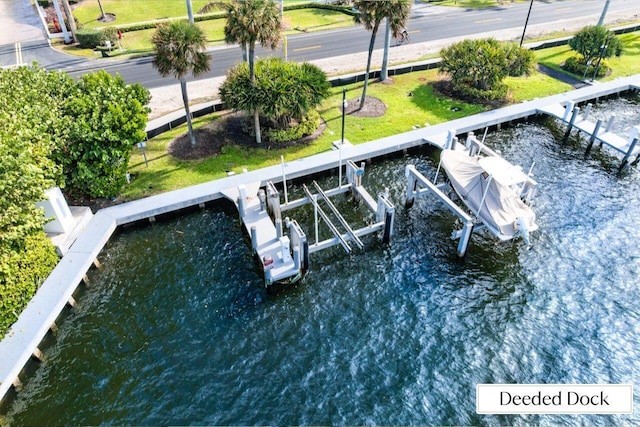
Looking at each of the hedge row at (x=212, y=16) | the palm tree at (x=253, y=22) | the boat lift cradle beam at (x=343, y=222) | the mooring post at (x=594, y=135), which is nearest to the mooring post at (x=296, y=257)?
the boat lift cradle beam at (x=343, y=222)

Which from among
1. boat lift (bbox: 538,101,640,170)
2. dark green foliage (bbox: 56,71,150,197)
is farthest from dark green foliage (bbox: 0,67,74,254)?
boat lift (bbox: 538,101,640,170)

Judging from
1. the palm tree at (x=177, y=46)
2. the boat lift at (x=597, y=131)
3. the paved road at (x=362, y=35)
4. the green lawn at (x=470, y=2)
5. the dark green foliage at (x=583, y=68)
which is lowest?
the boat lift at (x=597, y=131)

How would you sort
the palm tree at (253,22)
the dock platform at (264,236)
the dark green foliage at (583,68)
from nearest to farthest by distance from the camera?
1. the dock platform at (264,236)
2. the palm tree at (253,22)
3. the dark green foliage at (583,68)

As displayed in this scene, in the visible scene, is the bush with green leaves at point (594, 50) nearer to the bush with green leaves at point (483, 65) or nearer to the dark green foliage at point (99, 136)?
the bush with green leaves at point (483, 65)

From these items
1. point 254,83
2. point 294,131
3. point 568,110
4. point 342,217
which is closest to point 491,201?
point 342,217

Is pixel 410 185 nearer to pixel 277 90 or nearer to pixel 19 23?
pixel 277 90

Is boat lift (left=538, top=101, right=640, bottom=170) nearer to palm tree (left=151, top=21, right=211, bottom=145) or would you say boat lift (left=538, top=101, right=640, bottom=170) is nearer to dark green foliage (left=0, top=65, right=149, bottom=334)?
palm tree (left=151, top=21, right=211, bottom=145)

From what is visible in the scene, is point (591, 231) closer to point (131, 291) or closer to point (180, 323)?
→ point (180, 323)
